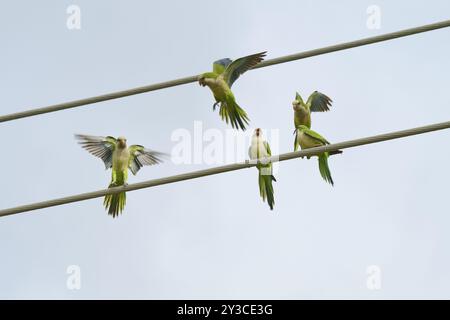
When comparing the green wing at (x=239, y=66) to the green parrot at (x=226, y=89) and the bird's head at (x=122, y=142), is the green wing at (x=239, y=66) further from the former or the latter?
the bird's head at (x=122, y=142)

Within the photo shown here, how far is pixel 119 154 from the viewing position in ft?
40.2

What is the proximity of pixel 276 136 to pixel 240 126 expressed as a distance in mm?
374

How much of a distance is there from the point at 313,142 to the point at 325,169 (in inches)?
15.1

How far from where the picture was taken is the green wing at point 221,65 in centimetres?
1137

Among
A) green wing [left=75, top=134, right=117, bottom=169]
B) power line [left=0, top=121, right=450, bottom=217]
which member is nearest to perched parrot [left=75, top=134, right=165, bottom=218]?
green wing [left=75, top=134, right=117, bottom=169]

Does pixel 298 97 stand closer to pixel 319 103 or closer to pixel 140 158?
pixel 319 103

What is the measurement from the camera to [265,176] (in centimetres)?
1165

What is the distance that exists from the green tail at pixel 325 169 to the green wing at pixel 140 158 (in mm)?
1819

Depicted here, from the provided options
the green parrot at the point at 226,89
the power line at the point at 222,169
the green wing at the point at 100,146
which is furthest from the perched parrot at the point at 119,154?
the power line at the point at 222,169

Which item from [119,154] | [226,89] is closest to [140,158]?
[119,154]

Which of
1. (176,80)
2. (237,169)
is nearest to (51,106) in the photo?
(176,80)

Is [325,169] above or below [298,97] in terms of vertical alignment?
below

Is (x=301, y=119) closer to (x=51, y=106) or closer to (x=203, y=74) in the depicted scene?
(x=203, y=74)

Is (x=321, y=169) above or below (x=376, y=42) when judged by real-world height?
below
